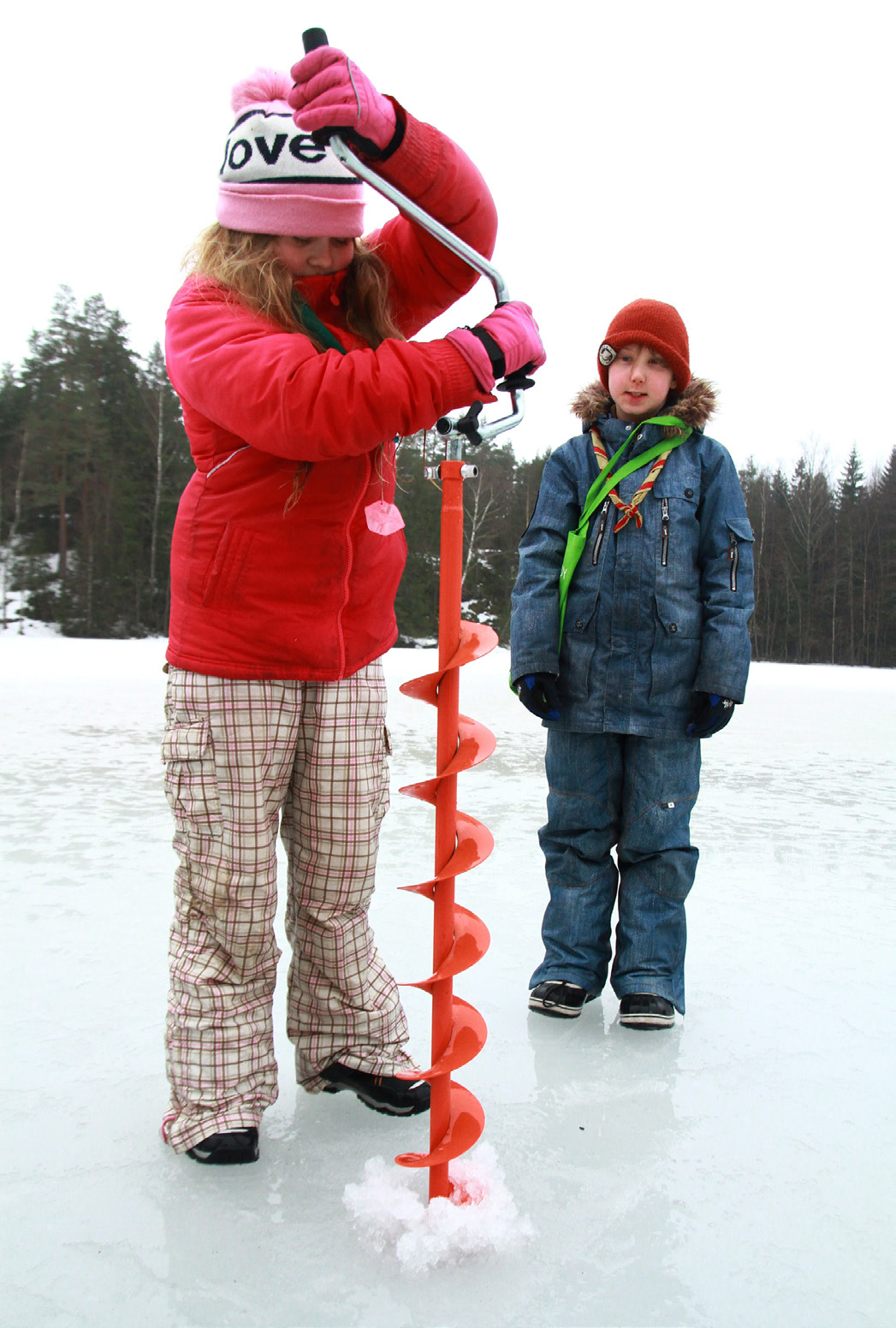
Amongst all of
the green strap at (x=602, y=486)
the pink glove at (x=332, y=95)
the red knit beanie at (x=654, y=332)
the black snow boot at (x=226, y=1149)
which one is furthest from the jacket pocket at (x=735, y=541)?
the black snow boot at (x=226, y=1149)

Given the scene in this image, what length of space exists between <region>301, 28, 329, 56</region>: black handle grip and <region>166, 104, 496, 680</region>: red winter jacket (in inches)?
6.4

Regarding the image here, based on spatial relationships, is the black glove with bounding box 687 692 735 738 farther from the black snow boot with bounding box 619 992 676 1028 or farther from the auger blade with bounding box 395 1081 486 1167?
the auger blade with bounding box 395 1081 486 1167

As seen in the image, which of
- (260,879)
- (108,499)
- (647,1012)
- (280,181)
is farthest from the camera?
(108,499)

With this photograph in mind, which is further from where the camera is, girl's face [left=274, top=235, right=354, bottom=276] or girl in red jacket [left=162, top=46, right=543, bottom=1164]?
girl's face [left=274, top=235, right=354, bottom=276]

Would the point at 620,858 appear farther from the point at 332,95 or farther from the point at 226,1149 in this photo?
the point at 332,95

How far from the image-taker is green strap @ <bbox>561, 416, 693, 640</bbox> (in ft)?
7.04

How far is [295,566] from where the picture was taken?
1.54 meters

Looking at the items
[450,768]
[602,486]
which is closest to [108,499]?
[602,486]

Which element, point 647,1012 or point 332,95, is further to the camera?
point 647,1012

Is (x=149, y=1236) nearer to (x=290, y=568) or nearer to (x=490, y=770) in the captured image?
(x=290, y=568)

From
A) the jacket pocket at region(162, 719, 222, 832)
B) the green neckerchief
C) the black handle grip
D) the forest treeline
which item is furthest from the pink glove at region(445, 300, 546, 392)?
the forest treeline

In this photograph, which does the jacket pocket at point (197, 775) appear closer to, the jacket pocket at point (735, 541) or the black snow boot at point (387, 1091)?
the black snow boot at point (387, 1091)

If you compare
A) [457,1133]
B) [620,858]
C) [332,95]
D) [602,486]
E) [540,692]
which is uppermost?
[332,95]

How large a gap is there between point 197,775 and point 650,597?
3.49 ft
